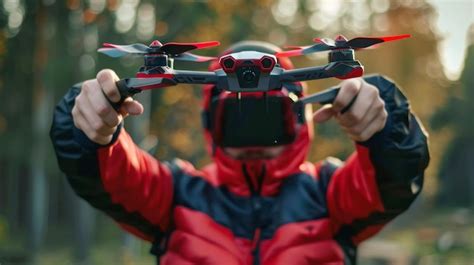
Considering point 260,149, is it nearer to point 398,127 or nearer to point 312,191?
point 312,191

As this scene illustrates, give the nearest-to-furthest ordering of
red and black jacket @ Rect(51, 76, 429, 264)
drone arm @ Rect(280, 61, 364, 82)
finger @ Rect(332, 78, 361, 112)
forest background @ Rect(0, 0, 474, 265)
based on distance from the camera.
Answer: drone arm @ Rect(280, 61, 364, 82) → finger @ Rect(332, 78, 361, 112) → red and black jacket @ Rect(51, 76, 429, 264) → forest background @ Rect(0, 0, 474, 265)

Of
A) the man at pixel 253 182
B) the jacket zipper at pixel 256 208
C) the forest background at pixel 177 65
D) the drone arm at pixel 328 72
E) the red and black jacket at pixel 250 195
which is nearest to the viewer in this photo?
the drone arm at pixel 328 72

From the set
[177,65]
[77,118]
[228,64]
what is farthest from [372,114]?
[177,65]

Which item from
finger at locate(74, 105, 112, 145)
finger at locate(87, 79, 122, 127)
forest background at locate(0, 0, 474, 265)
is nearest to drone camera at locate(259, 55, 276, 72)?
finger at locate(87, 79, 122, 127)

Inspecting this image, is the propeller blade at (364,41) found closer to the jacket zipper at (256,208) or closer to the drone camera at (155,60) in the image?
the drone camera at (155,60)

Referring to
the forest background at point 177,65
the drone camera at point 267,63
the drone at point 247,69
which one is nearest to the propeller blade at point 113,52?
the drone at point 247,69

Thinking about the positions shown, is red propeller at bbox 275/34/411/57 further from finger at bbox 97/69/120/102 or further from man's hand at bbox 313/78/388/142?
finger at bbox 97/69/120/102

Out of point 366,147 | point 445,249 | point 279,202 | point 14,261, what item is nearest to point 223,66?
point 366,147
